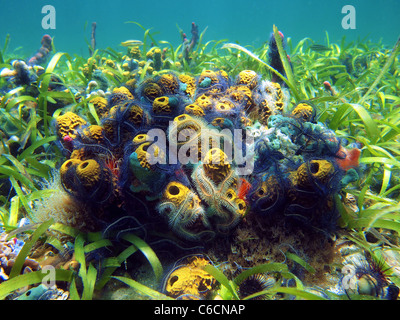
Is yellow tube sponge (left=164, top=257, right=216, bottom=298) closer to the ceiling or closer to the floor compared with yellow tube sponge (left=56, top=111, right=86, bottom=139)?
closer to the floor

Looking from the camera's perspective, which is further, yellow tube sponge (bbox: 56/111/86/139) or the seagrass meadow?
yellow tube sponge (bbox: 56/111/86/139)

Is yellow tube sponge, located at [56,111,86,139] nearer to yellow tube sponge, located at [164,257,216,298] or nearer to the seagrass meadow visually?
the seagrass meadow

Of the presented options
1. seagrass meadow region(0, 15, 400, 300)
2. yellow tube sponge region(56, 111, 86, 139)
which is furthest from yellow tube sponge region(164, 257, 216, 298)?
yellow tube sponge region(56, 111, 86, 139)

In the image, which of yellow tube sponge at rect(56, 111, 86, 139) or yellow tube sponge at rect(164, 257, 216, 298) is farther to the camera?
yellow tube sponge at rect(56, 111, 86, 139)

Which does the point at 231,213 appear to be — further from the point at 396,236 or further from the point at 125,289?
the point at 396,236

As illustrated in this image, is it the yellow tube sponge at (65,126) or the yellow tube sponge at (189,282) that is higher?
the yellow tube sponge at (65,126)

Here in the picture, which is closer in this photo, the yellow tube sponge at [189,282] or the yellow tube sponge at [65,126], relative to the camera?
the yellow tube sponge at [189,282]

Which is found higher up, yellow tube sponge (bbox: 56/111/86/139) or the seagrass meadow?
yellow tube sponge (bbox: 56/111/86/139)

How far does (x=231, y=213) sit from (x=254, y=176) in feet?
1.61

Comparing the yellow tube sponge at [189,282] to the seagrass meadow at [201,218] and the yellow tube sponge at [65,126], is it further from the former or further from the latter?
the yellow tube sponge at [65,126]

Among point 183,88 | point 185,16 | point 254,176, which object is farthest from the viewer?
point 185,16

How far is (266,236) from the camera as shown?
1.97 m

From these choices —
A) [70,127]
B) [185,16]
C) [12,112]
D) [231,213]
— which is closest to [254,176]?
A: [231,213]

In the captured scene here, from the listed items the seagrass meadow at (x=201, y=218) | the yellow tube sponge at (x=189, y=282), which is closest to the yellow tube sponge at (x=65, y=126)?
the seagrass meadow at (x=201, y=218)
